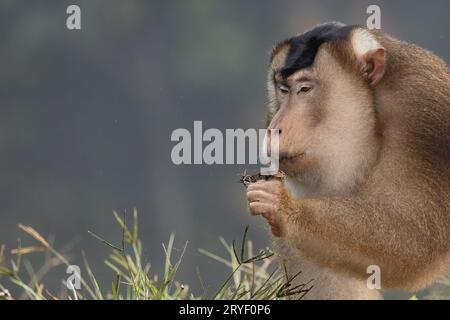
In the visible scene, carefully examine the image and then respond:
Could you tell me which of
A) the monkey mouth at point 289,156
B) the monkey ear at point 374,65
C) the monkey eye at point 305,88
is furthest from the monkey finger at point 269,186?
the monkey ear at point 374,65

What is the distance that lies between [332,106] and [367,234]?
0.66 m

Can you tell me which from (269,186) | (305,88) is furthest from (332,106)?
(269,186)

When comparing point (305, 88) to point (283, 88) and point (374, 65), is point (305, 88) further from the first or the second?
point (374, 65)

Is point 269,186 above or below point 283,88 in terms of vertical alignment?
below

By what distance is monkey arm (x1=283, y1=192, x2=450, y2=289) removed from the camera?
3.76 metres

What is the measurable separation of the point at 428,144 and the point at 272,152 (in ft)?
2.29

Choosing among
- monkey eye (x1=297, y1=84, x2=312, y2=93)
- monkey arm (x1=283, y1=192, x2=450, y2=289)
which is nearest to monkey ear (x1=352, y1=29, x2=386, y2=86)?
monkey eye (x1=297, y1=84, x2=312, y2=93)

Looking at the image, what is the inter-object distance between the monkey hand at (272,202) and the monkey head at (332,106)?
0.87ft

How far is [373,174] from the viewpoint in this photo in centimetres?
397

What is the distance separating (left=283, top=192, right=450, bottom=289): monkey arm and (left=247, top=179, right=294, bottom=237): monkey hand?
20 mm

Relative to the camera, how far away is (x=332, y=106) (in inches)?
162

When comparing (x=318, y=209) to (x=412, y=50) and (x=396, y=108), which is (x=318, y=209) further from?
(x=412, y=50)
